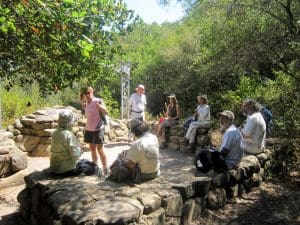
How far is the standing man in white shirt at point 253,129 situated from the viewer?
631 centimetres

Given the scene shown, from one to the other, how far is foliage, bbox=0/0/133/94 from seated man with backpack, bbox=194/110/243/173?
6.64 feet

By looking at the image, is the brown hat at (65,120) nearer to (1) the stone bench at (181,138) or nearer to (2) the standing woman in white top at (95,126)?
(2) the standing woman in white top at (95,126)

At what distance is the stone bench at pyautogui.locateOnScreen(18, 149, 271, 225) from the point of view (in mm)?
3713

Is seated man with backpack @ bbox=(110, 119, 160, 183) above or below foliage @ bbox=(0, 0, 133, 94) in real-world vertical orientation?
below

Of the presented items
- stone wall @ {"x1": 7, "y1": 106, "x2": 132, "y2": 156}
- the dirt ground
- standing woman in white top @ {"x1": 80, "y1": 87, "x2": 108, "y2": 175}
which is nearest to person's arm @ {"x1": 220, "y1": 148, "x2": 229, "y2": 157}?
the dirt ground

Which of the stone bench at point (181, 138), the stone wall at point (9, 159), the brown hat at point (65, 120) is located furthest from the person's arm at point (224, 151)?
the stone wall at point (9, 159)

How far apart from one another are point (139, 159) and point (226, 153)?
5.49 ft

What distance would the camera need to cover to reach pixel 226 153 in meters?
5.63

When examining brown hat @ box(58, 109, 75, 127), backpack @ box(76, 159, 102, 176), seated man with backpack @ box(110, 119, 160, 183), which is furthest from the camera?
backpack @ box(76, 159, 102, 176)

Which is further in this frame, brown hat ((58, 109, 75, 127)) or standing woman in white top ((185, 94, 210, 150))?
standing woman in white top ((185, 94, 210, 150))

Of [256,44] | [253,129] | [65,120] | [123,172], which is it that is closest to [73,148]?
[65,120]

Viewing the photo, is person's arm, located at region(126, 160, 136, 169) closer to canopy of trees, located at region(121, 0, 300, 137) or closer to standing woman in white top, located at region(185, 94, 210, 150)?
canopy of trees, located at region(121, 0, 300, 137)

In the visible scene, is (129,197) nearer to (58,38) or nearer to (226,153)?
(58,38)

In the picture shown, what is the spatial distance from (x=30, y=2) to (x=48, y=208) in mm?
2443
